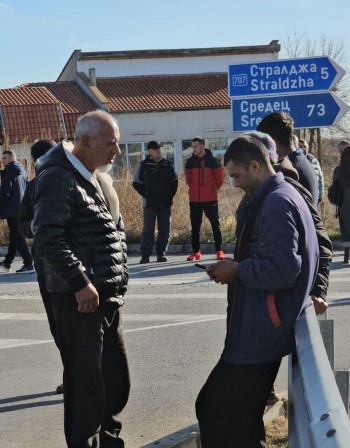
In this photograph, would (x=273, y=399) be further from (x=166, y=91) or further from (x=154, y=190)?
(x=166, y=91)

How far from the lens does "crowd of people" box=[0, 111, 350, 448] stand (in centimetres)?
434

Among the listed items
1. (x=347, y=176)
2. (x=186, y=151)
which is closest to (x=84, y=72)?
(x=186, y=151)

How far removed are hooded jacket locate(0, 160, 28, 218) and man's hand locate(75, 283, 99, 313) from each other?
11.0 m

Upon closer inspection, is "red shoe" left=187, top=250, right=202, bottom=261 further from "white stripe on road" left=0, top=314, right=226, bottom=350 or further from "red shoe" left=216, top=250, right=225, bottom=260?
"white stripe on road" left=0, top=314, right=226, bottom=350

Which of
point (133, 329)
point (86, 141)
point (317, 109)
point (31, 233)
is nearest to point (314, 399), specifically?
point (86, 141)

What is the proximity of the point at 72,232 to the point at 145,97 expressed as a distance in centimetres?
5468

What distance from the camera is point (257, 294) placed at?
4.39m

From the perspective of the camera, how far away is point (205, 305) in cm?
1194

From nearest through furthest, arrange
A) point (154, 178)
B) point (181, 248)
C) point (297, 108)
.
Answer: point (154, 178) → point (297, 108) → point (181, 248)

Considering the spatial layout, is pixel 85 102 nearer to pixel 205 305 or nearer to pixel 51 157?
pixel 205 305

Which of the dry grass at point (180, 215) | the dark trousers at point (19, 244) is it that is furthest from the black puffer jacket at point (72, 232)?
the dry grass at point (180, 215)

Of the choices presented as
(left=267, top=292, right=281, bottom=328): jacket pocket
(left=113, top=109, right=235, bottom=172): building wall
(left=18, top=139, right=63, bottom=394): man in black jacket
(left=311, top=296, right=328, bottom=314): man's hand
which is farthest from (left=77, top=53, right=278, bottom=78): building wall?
(left=267, top=292, right=281, bottom=328): jacket pocket

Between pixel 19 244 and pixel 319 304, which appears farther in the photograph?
pixel 19 244

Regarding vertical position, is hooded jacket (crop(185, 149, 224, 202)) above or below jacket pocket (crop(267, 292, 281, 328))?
above
